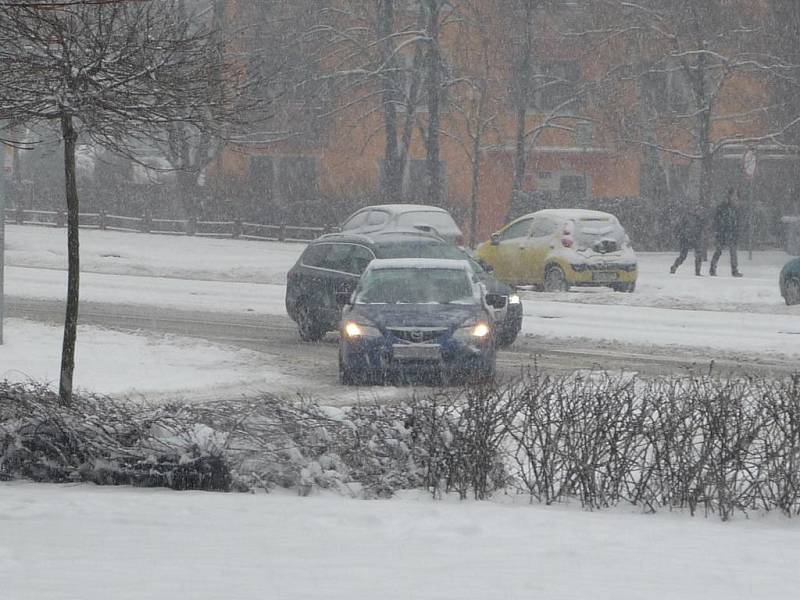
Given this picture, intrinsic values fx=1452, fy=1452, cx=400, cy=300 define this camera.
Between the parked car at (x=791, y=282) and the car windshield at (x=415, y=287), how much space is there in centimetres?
896

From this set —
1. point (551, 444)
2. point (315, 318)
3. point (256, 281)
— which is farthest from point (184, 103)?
point (256, 281)

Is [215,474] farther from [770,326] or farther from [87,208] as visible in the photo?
[87,208]

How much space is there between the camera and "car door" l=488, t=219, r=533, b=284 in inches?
1033

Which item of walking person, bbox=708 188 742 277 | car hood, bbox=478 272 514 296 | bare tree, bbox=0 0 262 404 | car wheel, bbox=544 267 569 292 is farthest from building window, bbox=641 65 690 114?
bare tree, bbox=0 0 262 404

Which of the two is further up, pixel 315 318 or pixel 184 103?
pixel 184 103

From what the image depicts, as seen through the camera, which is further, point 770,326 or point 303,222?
point 303,222

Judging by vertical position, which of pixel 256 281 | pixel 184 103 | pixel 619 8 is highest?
pixel 619 8

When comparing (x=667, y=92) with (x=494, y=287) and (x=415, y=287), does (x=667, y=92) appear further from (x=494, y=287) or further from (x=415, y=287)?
(x=415, y=287)

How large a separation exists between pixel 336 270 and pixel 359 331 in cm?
440

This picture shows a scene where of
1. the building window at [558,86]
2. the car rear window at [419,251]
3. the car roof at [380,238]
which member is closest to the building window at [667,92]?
the building window at [558,86]

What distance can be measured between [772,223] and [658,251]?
4.35m

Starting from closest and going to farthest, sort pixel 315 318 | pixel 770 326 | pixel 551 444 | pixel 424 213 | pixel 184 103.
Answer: pixel 551 444 < pixel 184 103 < pixel 315 318 < pixel 770 326 < pixel 424 213

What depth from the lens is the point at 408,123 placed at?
1635 inches

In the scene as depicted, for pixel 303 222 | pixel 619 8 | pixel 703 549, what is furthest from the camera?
pixel 303 222
